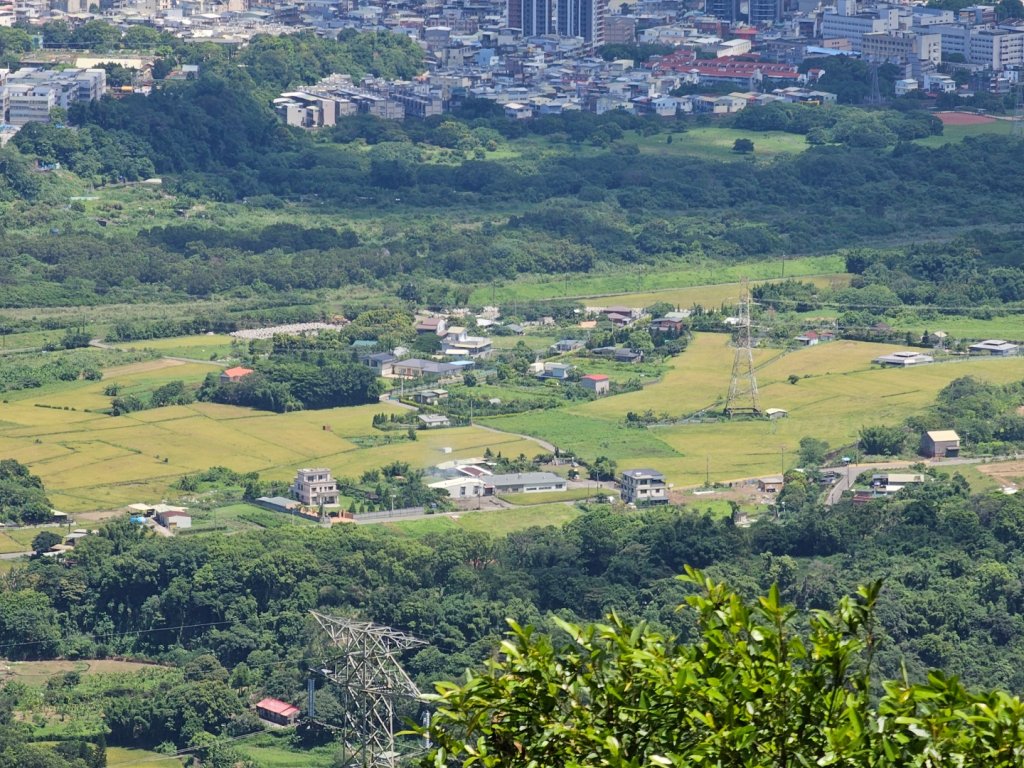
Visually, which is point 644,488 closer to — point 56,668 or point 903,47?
point 56,668

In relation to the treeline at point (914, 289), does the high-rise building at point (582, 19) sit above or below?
above

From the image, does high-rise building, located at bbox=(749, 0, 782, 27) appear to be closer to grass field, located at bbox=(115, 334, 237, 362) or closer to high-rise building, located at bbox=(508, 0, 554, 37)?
high-rise building, located at bbox=(508, 0, 554, 37)

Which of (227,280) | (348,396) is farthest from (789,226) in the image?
(348,396)

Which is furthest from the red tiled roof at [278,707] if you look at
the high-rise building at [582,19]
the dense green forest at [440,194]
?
the high-rise building at [582,19]

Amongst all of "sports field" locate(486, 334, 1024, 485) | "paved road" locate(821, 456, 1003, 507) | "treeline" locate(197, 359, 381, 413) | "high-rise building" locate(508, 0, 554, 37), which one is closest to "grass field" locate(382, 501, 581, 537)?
"sports field" locate(486, 334, 1024, 485)

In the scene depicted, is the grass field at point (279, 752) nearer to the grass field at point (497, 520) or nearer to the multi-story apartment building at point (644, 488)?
the grass field at point (497, 520)

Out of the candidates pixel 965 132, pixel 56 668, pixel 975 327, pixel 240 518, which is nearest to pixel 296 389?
pixel 240 518
